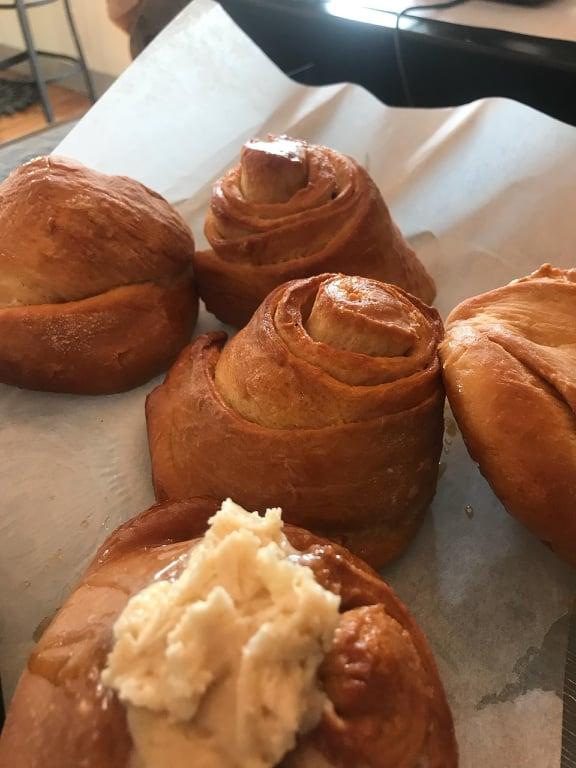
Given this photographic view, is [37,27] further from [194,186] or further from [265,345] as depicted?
[265,345]

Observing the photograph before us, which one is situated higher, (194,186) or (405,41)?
(405,41)

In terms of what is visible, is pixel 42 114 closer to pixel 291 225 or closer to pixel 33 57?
pixel 33 57

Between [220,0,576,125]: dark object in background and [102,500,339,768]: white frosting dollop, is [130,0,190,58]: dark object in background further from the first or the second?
[102,500,339,768]: white frosting dollop

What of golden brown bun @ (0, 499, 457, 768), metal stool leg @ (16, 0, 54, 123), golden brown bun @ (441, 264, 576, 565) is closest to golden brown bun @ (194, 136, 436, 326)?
golden brown bun @ (441, 264, 576, 565)

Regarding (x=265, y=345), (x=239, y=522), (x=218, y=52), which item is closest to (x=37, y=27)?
(x=218, y=52)

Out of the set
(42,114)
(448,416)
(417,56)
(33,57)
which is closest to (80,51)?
(33,57)

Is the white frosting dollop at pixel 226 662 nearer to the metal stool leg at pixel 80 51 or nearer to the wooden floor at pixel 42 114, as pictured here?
the wooden floor at pixel 42 114
